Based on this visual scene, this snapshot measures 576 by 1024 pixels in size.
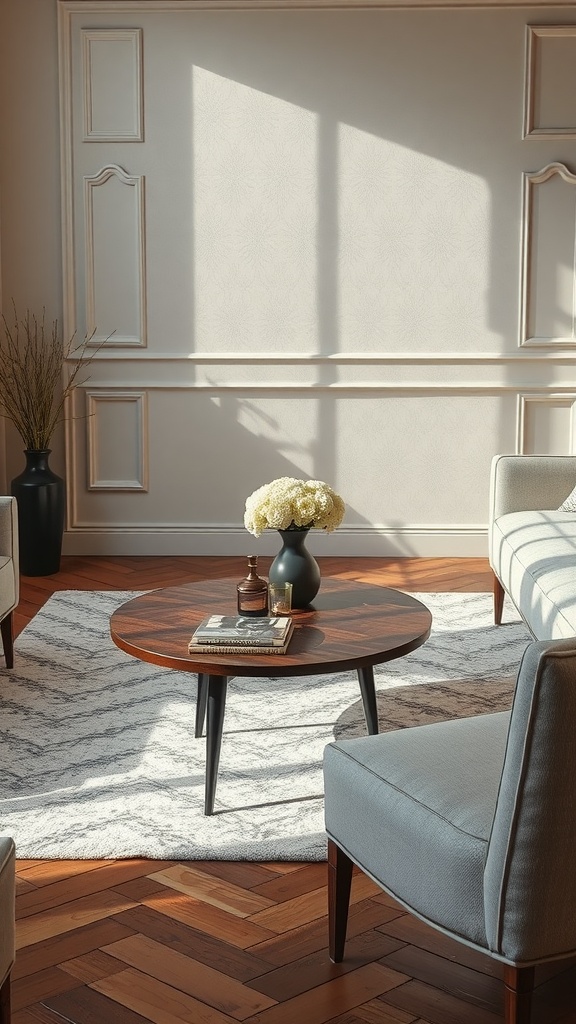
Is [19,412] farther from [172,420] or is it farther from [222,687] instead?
[222,687]

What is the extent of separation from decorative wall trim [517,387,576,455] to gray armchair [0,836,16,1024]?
3.78 meters

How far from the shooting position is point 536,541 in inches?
130

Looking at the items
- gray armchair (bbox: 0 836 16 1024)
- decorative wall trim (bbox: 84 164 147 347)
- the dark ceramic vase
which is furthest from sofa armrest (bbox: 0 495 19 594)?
gray armchair (bbox: 0 836 16 1024)

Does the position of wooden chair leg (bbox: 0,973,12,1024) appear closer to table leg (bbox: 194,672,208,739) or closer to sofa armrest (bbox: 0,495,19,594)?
table leg (bbox: 194,672,208,739)

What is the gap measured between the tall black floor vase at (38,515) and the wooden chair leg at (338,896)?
3.03m

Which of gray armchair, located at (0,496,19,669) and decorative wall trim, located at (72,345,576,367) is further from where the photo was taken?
decorative wall trim, located at (72,345,576,367)

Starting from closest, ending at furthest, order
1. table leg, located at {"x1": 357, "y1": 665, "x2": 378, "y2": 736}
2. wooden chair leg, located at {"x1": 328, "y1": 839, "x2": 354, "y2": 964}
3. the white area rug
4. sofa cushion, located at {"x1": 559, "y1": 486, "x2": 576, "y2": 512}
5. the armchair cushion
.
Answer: the armchair cushion
wooden chair leg, located at {"x1": 328, "y1": 839, "x2": 354, "y2": 964}
the white area rug
table leg, located at {"x1": 357, "y1": 665, "x2": 378, "y2": 736}
sofa cushion, located at {"x1": 559, "y1": 486, "x2": 576, "y2": 512}

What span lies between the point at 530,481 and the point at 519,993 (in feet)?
8.21

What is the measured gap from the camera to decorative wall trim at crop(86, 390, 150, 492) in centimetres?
489

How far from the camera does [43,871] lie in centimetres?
212

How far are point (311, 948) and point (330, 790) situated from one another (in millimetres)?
296

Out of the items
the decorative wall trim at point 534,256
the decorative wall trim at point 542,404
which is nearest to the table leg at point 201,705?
the decorative wall trim at point 542,404

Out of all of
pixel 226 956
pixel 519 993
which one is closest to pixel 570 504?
pixel 226 956

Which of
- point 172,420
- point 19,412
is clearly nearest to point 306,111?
point 172,420
